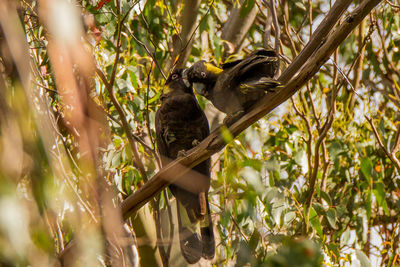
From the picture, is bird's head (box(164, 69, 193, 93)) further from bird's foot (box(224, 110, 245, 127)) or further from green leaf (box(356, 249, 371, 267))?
green leaf (box(356, 249, 371, 267))

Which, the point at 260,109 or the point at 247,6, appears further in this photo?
the point at 247,6

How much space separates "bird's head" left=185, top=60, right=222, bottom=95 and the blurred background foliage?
188 mm

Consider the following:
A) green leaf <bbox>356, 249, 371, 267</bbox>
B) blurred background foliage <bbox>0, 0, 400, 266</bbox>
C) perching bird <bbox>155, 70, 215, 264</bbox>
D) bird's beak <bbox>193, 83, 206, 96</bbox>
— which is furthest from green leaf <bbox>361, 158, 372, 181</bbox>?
bird's beak <bbox>193, 83, 206, 96</bbox>

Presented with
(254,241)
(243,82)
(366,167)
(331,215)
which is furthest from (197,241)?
(366,167)

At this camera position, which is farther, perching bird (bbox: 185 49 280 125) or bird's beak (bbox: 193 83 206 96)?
bird's beak (bbox: 193 83 206 96)

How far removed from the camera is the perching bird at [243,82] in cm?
169

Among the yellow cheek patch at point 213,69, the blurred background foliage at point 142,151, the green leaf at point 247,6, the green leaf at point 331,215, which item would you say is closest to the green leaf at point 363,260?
the blurred background foliage at point 142,151

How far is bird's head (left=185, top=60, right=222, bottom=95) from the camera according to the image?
6.67 feet

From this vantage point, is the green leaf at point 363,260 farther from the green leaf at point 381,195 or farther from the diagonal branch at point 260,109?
the diagonal branch at point 260,109

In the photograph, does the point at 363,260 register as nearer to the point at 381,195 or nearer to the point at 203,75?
the point at 381,195

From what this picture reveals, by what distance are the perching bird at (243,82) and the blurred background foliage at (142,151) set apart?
23 cm

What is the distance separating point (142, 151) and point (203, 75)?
900 millimetres

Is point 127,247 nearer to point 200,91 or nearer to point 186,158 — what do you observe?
point 186,158

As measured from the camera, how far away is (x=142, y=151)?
2838 mm
